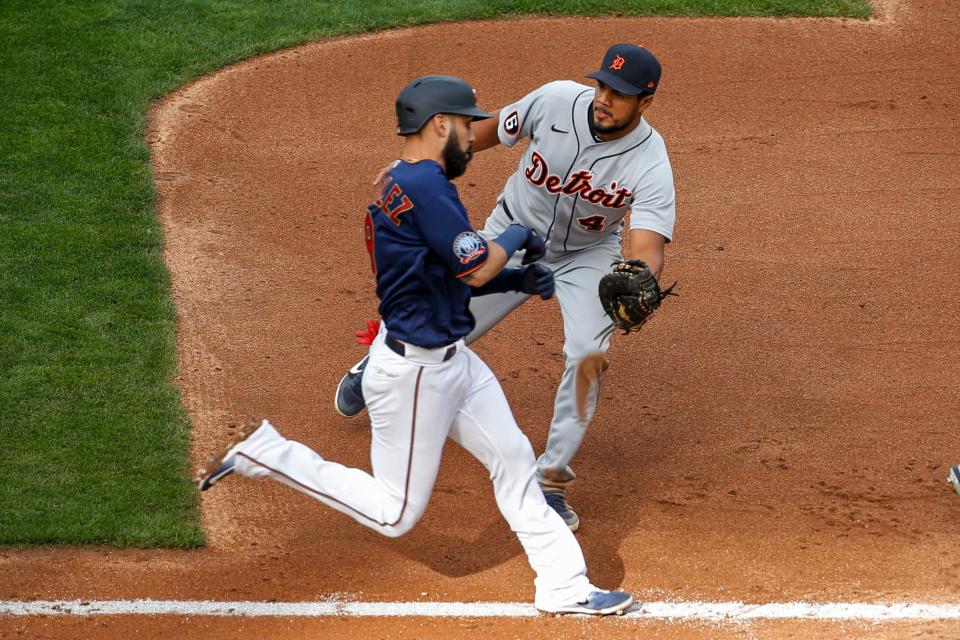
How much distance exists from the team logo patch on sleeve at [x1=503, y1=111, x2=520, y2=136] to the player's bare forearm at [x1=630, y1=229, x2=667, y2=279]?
2.82 feet

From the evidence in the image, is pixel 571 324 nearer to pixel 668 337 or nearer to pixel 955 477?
pixel 668 337

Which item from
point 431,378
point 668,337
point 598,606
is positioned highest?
point 431,378

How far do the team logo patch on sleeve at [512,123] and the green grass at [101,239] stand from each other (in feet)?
7.45

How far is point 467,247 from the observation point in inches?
162

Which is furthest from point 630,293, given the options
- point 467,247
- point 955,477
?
point 955,477

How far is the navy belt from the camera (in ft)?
14.2

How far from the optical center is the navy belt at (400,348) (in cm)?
434

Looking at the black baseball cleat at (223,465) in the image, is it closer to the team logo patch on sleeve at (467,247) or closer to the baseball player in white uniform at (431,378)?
the baseball player in white uniform at (431,378)

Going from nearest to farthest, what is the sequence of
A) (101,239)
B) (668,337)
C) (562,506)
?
1. (562,506)
2. (668,337)
3. (101,239)

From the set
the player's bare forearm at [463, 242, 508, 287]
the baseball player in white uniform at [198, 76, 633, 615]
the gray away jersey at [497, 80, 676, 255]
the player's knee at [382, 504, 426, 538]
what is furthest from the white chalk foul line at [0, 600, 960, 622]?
the gray away jersey at [497, 80, 676, 255]

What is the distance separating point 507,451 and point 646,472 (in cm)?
144

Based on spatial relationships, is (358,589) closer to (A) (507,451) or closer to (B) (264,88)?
(A) (507,451)

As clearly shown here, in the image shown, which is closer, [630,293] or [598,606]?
[598,606]

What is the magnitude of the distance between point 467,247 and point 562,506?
167cm
